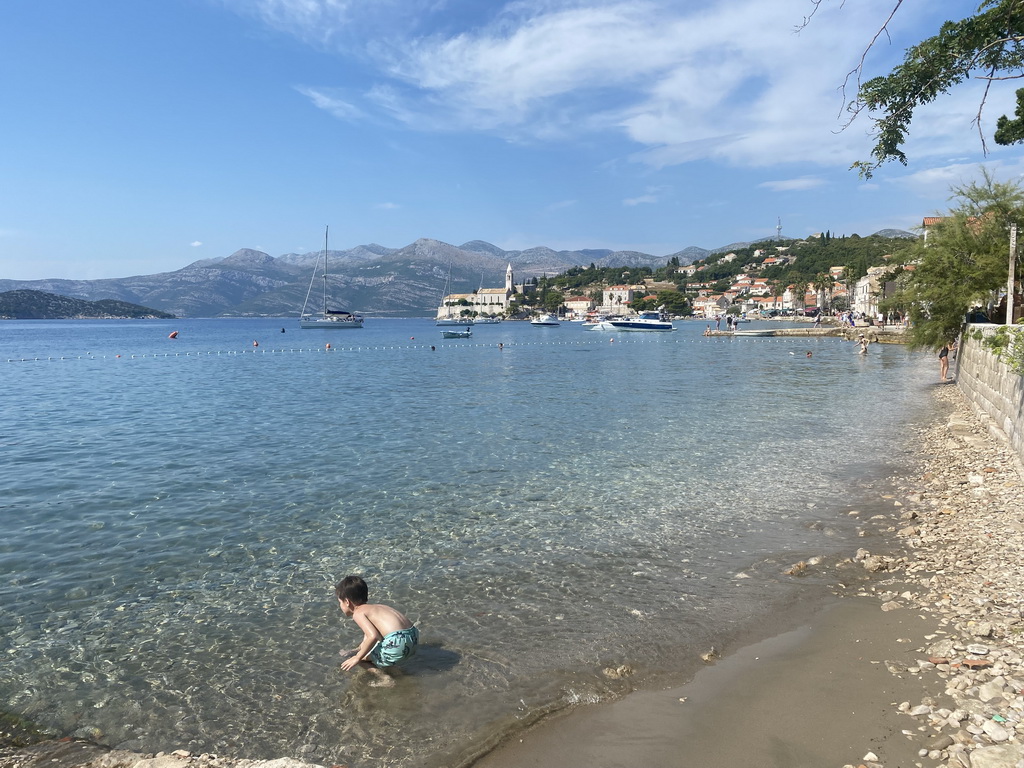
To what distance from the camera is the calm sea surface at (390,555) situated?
5.74 metres

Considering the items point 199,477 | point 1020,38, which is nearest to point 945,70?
point 1020,38

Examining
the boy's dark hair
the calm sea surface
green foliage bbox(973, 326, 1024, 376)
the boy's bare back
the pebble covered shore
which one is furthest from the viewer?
green foliage bbox(973, 326, 1024, 376)

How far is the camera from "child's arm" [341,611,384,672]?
620 cm

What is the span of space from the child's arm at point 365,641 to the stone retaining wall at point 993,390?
39.7 ft

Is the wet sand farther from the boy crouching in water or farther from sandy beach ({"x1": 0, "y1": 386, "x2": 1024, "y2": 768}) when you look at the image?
the boy crouching in water

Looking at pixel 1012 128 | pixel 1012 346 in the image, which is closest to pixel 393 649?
pixel 1012 346

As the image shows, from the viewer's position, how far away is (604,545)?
31.6ft

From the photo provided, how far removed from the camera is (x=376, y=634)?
6305mm

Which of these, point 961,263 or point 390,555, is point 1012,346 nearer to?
point 390,555

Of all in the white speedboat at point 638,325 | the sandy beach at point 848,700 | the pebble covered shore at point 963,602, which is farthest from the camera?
the white speedboat at point 638,325

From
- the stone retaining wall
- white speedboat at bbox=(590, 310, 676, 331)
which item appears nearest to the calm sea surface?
the stone retaining wall

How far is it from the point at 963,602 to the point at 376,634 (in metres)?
6.23

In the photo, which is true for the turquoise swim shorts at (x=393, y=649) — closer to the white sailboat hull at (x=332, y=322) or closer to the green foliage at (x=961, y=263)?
the green foliage at (x=961, y=263)

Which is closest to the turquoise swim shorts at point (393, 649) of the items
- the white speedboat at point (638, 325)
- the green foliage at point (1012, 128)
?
the green foliage at point (1012, 128)
